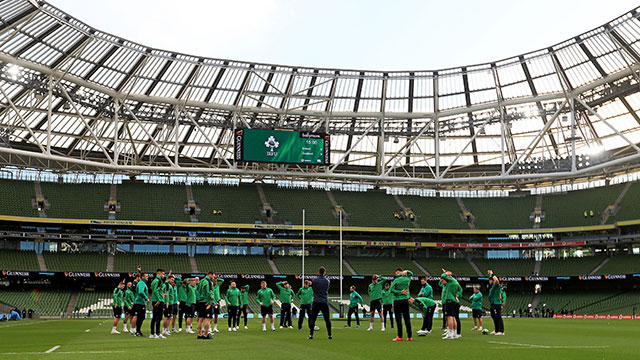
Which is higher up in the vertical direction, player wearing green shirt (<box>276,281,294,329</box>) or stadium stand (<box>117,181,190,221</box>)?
stadium stand (<box>117,181,190,221</box>)

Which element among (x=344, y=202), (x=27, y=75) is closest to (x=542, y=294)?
(x=344, y=202)

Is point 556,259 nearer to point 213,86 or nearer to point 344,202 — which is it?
point 344,202

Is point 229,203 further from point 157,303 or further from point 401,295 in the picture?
point 401,295

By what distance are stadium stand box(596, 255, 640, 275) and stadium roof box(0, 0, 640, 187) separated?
11.2 m

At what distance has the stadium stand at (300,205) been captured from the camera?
69438mm

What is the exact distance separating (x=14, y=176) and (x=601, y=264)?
62432 mm

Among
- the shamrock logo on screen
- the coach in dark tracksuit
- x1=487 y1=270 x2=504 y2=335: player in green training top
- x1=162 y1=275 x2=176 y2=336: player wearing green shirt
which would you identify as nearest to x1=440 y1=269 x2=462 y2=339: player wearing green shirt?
x1=487 y1=270 x2=504 y2=335: player in green training top

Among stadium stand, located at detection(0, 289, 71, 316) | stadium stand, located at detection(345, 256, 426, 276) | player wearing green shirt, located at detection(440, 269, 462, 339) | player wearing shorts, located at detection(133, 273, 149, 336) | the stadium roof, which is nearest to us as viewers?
player wearing green shirt, located at detection(440, 269, 462, 339)

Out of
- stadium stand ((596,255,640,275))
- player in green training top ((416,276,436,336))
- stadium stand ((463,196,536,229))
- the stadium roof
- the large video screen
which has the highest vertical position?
the stadium roof

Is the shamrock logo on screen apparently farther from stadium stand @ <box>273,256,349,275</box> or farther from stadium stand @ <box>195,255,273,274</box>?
stadium stand @ <box>273,256,349,275</box>

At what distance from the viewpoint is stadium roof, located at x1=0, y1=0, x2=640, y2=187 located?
44906 mm

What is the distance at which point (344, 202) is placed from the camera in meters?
73.2

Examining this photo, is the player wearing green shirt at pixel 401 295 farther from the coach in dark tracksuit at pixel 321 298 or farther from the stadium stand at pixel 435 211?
the stadium stand at pixel 435 211

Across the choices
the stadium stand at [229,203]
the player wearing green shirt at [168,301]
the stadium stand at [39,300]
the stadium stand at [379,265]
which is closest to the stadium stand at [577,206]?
A: the stadium stand at [379,265]
